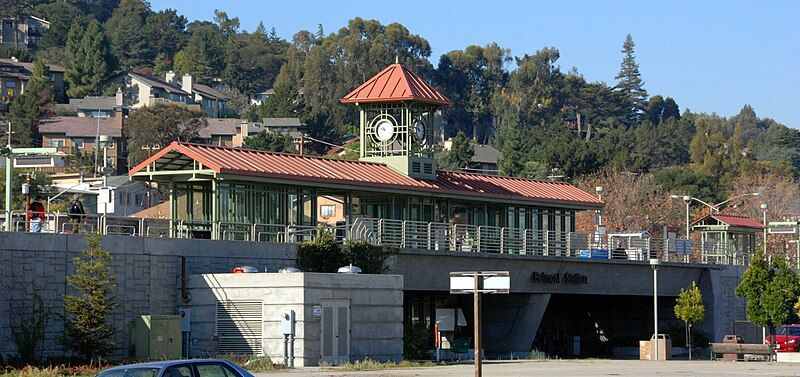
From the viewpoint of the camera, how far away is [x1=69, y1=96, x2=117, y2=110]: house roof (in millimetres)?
160000

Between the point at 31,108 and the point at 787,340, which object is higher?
the point at 31,108

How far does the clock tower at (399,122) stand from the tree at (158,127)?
69.5 metres

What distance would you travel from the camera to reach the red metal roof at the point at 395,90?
57625mm

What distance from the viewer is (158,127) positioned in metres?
129

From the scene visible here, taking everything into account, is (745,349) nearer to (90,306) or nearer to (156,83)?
(90,306)

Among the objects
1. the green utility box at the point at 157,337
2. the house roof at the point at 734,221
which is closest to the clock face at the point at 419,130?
the green utility box at the point at 157,337

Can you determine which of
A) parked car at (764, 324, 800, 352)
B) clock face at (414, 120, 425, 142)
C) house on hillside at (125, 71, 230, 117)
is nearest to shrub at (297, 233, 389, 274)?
clock face at (414, 120, 425, 142)

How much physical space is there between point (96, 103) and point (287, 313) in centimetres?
12442

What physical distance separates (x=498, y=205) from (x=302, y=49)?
138 m

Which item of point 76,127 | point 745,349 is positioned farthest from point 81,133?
point 745,349

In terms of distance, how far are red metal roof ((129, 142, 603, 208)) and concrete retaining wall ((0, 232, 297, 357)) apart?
3155 millimetres

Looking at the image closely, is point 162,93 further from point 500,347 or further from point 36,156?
point 36,156

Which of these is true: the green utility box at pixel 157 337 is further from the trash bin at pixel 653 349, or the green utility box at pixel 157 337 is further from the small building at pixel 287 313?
the trash bin at pixel 653 349

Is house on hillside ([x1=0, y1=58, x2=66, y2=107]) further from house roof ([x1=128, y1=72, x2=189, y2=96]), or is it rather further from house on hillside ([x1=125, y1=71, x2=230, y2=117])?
house roof ([x1=128, y1=72, x2=189, y2=96])
